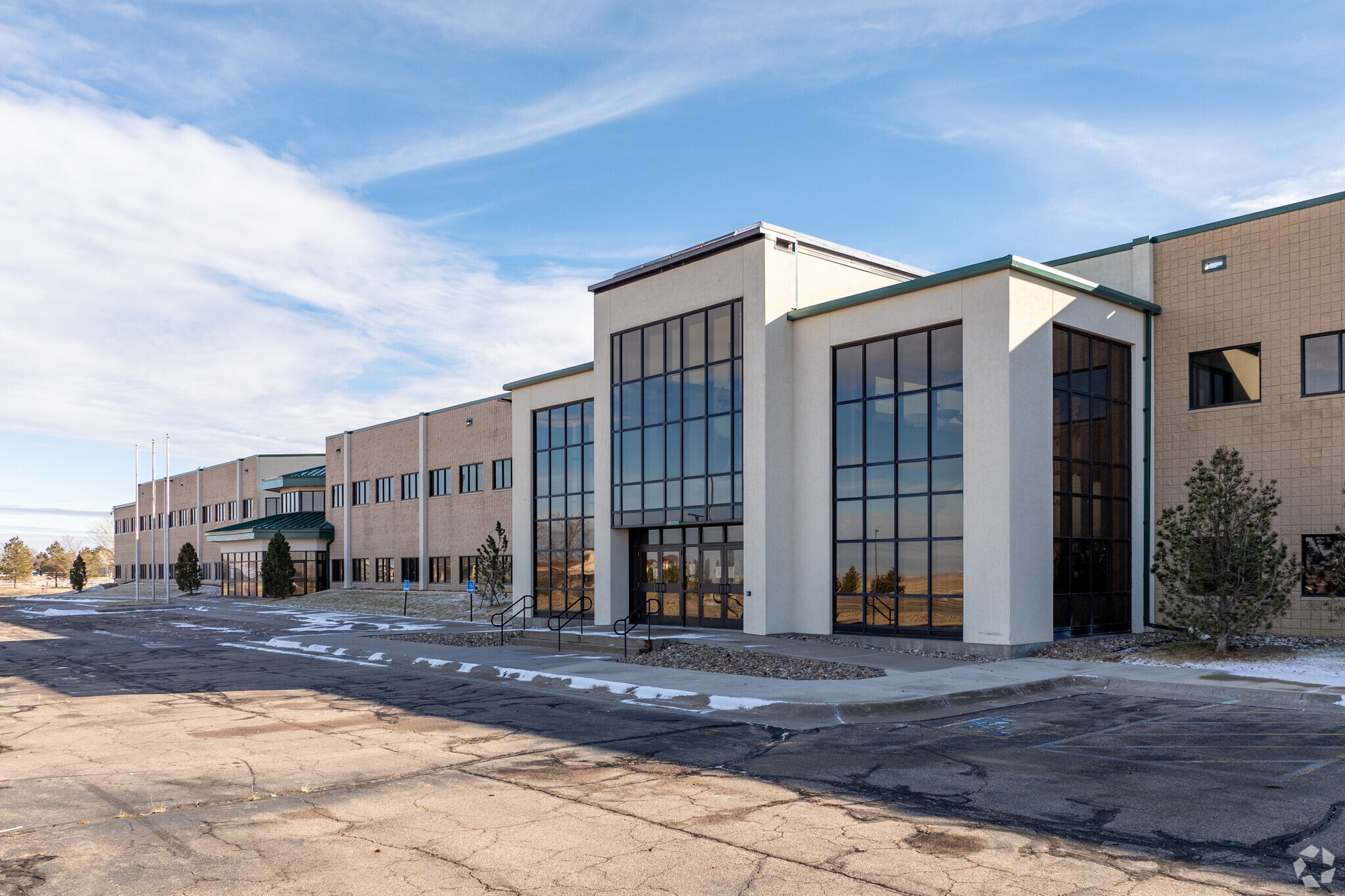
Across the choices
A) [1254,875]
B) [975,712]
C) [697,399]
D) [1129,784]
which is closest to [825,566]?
[697,399]

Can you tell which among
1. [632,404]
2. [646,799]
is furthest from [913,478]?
[646,799]

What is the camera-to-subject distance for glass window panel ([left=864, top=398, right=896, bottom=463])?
72.0 ft

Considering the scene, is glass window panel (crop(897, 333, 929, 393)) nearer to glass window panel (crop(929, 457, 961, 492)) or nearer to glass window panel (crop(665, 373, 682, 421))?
glass window panel (crop(929, 457, 961, 492))

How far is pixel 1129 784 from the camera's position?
8883 millimetres

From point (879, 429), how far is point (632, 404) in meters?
7.73

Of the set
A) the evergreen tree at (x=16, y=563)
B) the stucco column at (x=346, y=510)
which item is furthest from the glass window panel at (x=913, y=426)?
the evergreen tree at (x=16, y=563)

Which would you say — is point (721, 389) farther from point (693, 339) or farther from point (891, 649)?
point (891, 649)

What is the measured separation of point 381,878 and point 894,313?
1797 cm

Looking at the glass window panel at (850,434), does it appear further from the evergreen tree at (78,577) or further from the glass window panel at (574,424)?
the evergreen tree at (78,577)

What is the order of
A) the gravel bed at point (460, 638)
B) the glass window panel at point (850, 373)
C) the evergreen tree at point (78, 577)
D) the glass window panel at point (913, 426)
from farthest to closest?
the evergreen tree at point (78, 577) < the gravel bed at point (460, 638) < the glass window panel at point (850, 373) < the glass window panel at point (913, 426)

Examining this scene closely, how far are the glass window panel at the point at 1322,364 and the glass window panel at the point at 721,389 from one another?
12653 millimetres

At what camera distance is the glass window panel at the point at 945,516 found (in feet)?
67.2

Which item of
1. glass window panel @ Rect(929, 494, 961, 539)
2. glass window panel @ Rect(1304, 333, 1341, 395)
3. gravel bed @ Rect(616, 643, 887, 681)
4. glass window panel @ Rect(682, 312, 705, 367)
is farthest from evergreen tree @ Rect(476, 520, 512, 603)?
glass window panel @ Rect(1304, 333, 1341, 395)

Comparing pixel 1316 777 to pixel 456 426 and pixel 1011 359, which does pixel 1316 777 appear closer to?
pixel 1011 359
